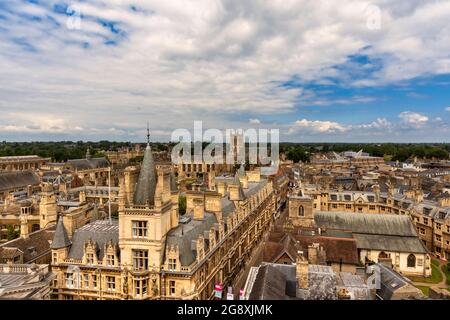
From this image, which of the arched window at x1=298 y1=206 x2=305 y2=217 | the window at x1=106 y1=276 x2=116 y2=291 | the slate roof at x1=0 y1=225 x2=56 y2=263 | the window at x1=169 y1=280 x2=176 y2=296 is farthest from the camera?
the arched window at x1=298 y1=206 x2=305 y2=217

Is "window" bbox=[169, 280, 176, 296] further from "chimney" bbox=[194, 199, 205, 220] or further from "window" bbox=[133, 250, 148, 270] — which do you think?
"chimney" bbox=[194, 199, 205, 220]

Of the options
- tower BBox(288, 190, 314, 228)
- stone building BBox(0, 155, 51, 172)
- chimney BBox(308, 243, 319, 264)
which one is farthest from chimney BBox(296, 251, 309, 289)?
stone building BBox(0, 155, 51, 172)

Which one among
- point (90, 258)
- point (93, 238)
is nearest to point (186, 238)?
point (90, 258)

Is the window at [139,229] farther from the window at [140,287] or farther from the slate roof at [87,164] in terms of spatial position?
the slate roof at [87,164]

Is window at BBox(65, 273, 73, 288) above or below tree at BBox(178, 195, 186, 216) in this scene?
below

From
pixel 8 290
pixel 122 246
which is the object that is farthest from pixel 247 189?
pixel 8 290

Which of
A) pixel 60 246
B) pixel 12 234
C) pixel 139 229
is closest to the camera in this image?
pixel 139 229

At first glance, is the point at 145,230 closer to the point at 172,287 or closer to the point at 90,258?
the point at 172,287
